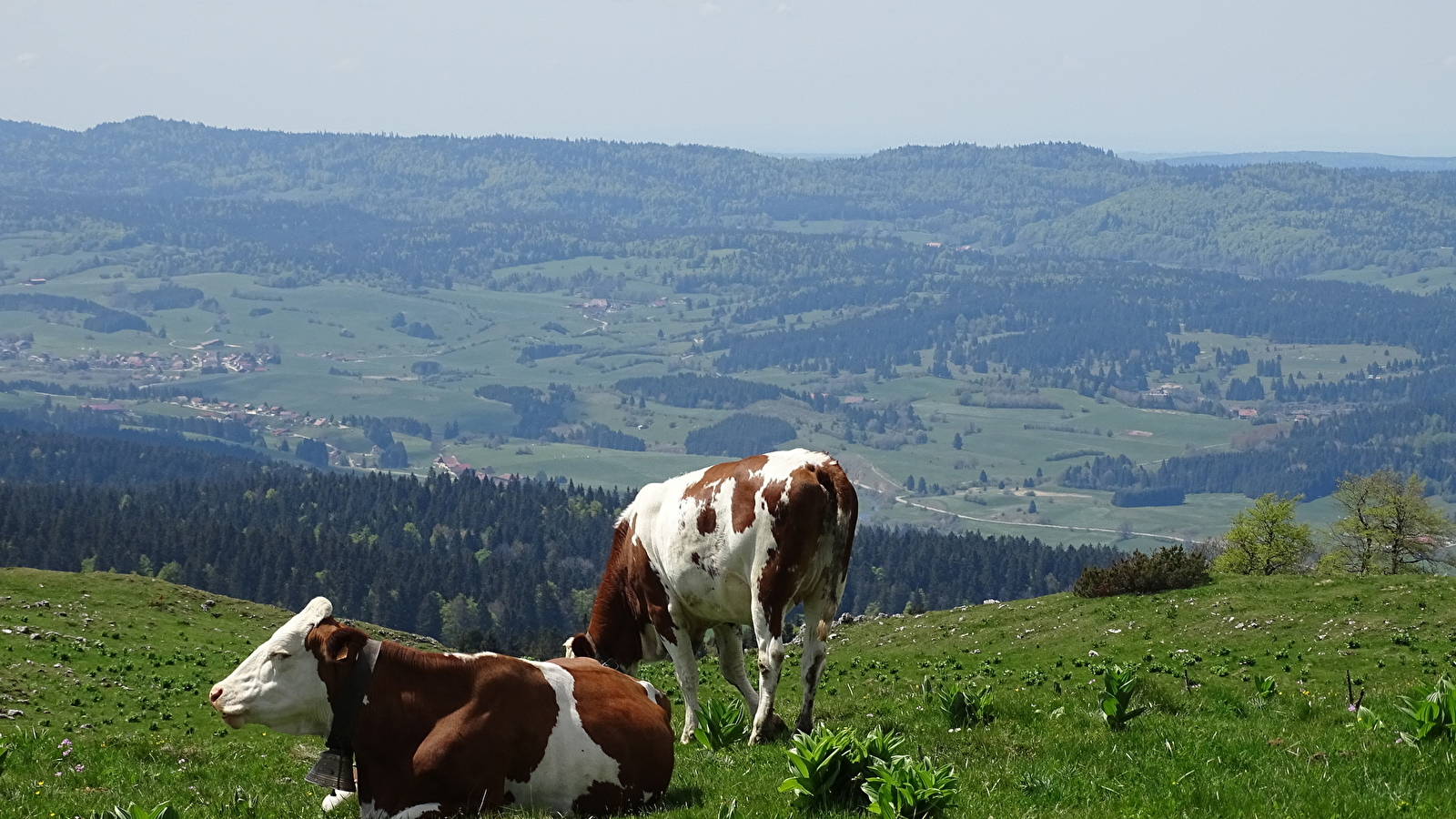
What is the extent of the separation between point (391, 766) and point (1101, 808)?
6481 millimetres

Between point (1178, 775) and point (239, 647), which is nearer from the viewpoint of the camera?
point (1178, 775)

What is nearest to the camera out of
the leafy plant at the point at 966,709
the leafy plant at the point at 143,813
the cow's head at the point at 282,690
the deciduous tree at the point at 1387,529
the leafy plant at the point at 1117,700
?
the leafy plant at the point at 143,813

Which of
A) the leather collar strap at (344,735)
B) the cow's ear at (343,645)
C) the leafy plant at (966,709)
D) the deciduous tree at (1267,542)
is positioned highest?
the cow's ear at (343,645)

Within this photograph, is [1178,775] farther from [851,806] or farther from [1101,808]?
[851,806]

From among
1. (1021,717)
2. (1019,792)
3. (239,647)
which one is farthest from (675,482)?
(239,647)

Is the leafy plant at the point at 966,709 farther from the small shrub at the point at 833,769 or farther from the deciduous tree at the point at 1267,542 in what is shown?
the deciduous tree at the point at 1267,542

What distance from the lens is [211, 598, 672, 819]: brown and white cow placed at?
43.6 feet

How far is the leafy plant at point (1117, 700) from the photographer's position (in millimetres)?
16688

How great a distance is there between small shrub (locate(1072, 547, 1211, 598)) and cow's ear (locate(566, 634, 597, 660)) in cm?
3882

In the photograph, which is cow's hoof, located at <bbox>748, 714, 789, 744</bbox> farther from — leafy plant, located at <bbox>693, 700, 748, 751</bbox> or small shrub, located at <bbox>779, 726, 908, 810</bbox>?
small shrub, located at <bbox>779, 726, 908, 810</bbox>

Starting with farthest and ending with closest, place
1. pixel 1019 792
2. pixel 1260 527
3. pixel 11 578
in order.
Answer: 1. pixel 1260 527
2. pixel 11 578
3. pixel 1019 792

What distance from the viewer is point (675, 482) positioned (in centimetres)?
2144

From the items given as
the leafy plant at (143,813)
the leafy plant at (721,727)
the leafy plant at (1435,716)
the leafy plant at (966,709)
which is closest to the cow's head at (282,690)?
the leafy plant at (143,813)

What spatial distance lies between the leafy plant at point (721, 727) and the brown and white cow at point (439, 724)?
3918mm
